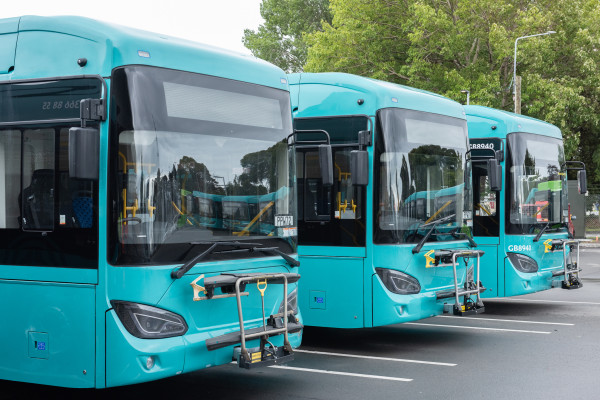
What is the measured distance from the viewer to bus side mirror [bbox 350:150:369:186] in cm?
909

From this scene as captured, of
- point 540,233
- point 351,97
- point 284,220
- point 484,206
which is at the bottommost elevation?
point 540,233

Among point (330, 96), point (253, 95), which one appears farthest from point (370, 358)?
point (253, 95)

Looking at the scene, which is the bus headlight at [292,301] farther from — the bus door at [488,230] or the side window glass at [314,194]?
the bus door at [488,230]

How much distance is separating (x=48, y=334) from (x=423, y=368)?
433 cm

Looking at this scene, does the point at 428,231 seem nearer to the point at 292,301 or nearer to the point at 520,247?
the point at 292,301

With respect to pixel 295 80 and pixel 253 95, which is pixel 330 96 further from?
pixel 253 95

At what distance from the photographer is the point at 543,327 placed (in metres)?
12.1

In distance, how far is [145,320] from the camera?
246 inches

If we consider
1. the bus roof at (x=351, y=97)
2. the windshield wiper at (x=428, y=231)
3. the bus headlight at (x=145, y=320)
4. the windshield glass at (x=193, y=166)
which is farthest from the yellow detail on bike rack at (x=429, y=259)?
the bus headlight at (x=145, y=320)

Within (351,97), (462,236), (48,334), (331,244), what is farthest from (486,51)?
(48,334)

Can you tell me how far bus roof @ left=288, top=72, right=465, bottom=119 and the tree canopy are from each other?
21.4 m

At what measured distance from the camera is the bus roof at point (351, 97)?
380 inches

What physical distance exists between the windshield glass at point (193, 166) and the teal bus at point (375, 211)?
1933 mm

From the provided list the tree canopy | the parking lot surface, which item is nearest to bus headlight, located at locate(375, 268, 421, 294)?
the parking lot surface
